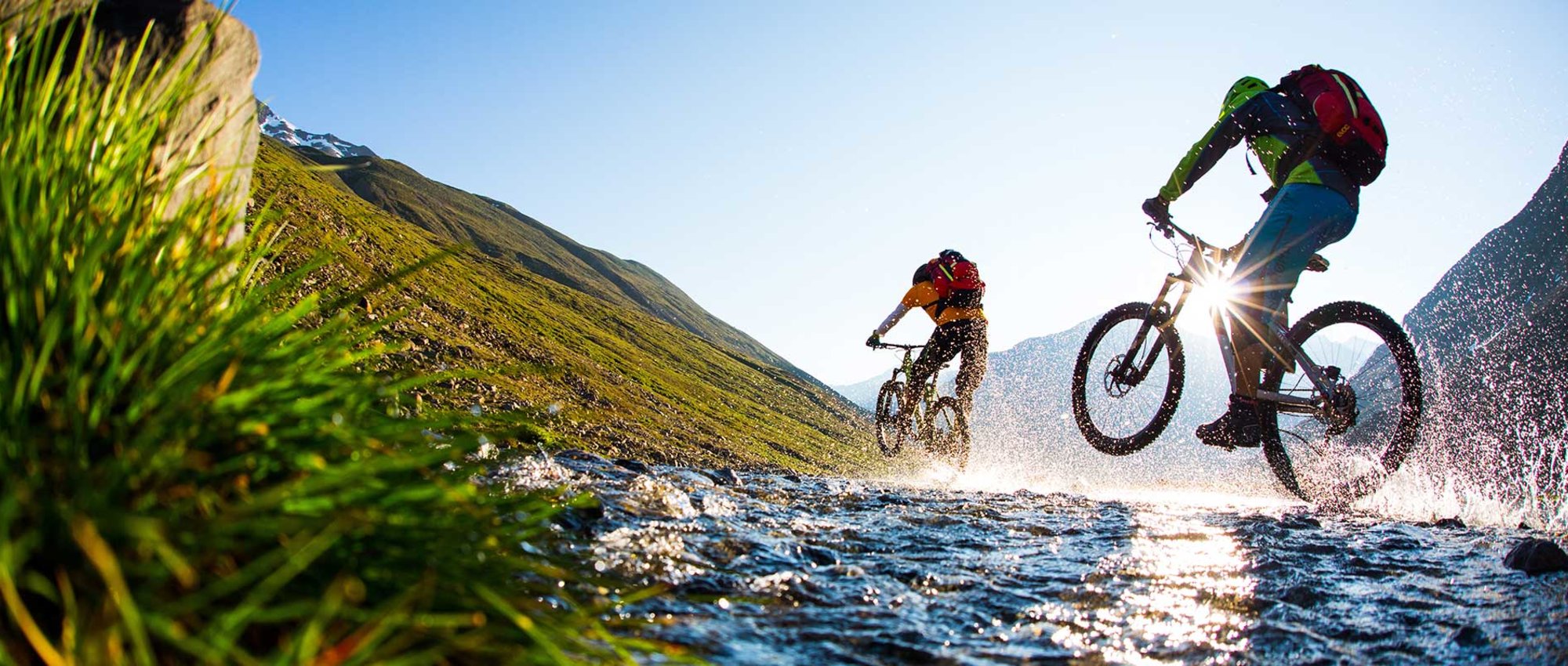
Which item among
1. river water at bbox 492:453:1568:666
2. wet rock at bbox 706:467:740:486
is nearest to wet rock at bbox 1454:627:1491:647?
river water at bbox 492:453:1568:666

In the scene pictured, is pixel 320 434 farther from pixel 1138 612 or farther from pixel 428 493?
pixel 1138 612

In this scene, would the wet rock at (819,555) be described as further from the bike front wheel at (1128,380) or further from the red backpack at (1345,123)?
the red backpack at (1345,123)

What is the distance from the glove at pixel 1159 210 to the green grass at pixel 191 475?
30.2ft

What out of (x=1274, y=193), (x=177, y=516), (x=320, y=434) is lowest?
(x=177, y=516)

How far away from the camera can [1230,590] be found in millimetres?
3998

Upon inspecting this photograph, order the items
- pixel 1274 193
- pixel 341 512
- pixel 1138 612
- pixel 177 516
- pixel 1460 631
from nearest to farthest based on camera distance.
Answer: pixel 177 516, pixel 341 512, pixel 1460 631, pixel 1138 612, pixel 1274 193

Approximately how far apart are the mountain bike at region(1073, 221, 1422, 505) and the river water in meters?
1.69

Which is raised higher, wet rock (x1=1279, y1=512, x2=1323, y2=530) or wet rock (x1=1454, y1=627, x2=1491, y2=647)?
wet rock (x1=1279, y1=512, x2=1323, y2=530)

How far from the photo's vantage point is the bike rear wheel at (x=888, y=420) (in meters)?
16.9

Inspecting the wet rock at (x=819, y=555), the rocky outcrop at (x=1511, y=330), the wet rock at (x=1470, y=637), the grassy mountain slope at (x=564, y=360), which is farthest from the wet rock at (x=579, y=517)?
the rocky outcrop at (x=1511, y=330)

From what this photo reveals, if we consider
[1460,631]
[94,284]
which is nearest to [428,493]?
[94,284]

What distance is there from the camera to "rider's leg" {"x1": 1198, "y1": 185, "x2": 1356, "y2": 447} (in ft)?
25.5

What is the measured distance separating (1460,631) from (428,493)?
13.7 ft

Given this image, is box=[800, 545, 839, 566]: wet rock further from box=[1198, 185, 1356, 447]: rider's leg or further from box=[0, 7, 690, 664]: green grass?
box=[1198, 185, 1356, 447]: rider's leg
